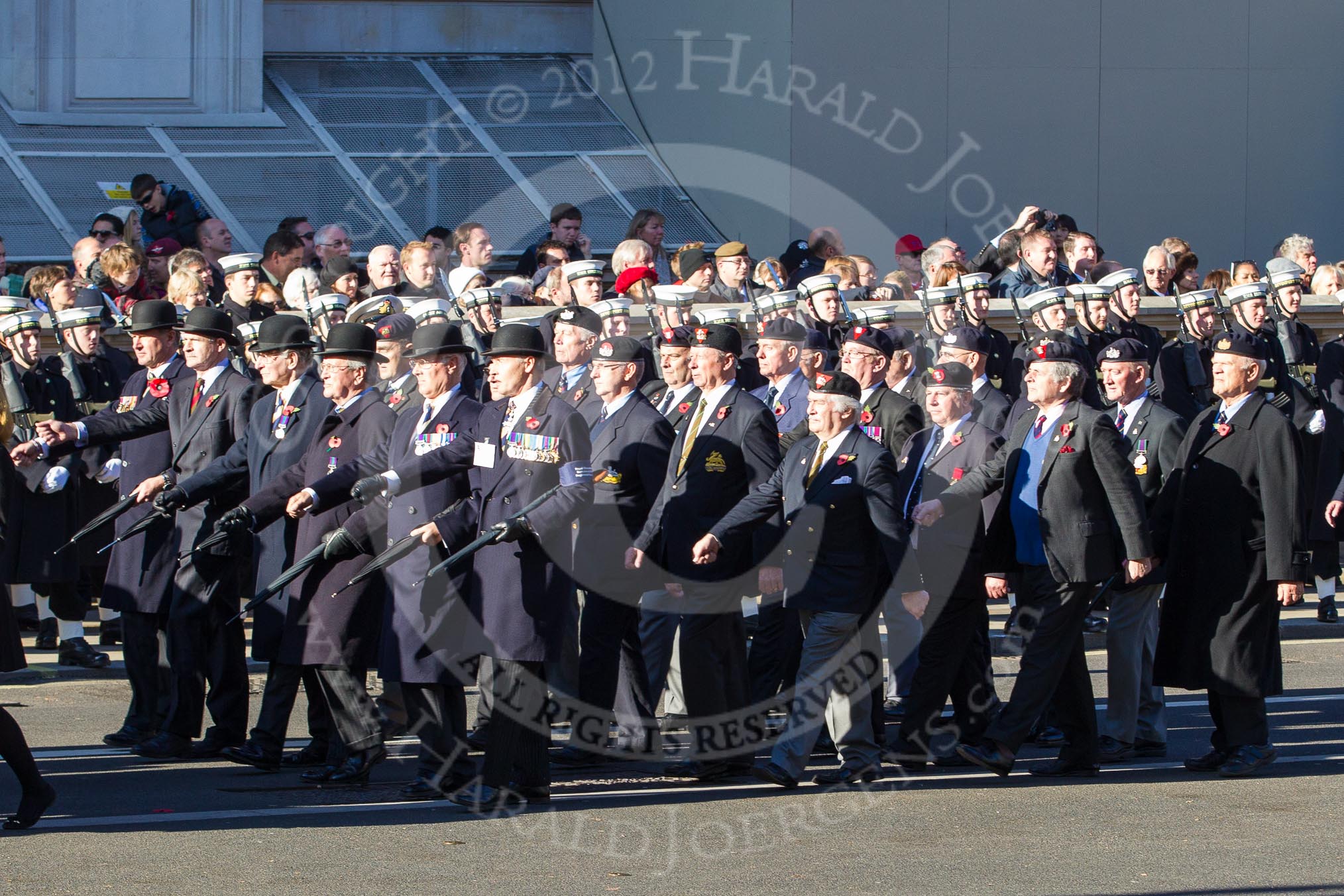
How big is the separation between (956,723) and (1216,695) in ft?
3.73

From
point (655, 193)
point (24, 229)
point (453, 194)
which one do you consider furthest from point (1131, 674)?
point (24, 229)

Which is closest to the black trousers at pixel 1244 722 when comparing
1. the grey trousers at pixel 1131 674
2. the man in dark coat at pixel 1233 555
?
the man in dark coat at pixel 1233 555

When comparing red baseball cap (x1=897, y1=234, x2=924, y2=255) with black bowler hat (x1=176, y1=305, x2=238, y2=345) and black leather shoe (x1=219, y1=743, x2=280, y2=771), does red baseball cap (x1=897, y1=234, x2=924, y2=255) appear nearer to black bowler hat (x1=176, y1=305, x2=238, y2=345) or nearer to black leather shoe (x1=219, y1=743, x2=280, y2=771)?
black bowler hat (x1=176, y1=305, x2=238, y2=345)

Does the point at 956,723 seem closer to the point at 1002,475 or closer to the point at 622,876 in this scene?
the point at 1002,475

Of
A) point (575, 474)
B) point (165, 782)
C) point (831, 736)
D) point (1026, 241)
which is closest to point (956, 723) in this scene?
point (831, 736)

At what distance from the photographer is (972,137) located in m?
19.8

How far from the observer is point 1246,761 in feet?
27.7

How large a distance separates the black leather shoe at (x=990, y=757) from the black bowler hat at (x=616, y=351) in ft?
7.58

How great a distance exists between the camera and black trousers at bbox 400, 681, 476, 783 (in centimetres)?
805

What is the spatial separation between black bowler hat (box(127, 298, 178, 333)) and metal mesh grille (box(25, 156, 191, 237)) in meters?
8.37

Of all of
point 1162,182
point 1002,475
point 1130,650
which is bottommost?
point 1130,650

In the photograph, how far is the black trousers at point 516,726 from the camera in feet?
25.7

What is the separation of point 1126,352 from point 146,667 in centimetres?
481

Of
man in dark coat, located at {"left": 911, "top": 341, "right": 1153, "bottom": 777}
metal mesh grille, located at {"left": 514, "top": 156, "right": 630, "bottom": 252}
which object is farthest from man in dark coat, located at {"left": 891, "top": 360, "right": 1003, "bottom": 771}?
metal mesh grille, located at {"left": 514, "top": 156, "right": 630, "bottom": 252}
